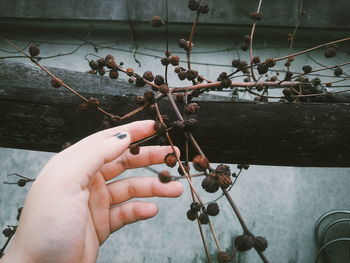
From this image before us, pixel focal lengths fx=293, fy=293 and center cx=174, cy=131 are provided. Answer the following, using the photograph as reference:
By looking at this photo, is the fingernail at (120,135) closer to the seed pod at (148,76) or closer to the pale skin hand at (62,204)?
the pale skin hand at (62,204)

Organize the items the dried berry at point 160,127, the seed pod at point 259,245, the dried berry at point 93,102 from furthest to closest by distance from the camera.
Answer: the dried berry at point 93,102 < the dried berry at point 160,127 < the seed pod at point 259,245

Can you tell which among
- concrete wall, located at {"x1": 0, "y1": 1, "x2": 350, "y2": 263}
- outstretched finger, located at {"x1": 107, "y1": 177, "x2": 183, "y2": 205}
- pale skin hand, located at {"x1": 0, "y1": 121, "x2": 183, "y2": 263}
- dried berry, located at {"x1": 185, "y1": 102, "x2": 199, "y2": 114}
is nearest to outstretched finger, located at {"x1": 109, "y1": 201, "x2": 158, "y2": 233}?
outstretched finger, located at {"x1": 107, "y1": 177, "x2": 183, "y2": 205}

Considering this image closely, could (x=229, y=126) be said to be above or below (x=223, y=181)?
above

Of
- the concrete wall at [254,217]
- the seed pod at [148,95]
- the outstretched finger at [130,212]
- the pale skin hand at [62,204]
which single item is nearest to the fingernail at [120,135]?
the pale skin hand at [62,204]

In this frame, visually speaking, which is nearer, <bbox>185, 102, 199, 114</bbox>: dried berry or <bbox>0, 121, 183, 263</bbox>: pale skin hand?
<bbox>0, 121, 183, 263</bbox>: pale skin hand

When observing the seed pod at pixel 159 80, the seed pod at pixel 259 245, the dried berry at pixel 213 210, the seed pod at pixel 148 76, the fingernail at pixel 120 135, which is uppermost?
the seed pod at pixel 148 76

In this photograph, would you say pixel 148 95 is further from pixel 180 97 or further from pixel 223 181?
pixel 223 181

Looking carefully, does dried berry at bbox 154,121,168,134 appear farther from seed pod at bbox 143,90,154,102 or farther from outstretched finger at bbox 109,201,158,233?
outstretched finger at bbox 109,201,158,233

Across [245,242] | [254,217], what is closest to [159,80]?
[245,242]
